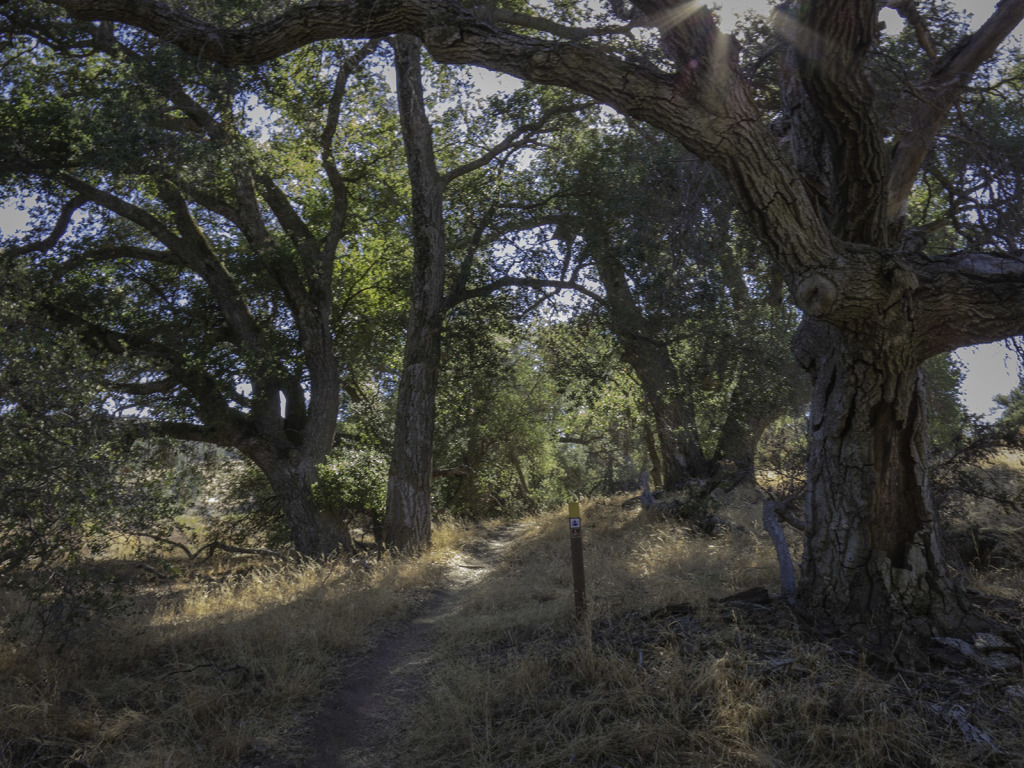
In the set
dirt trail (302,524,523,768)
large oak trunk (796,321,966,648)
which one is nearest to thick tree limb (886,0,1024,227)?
large oak trunk (796,321,966,648)

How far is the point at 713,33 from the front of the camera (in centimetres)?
442

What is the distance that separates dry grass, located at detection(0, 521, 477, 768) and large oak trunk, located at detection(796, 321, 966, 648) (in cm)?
410

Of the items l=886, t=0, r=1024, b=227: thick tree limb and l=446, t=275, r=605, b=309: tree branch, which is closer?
l=886, t=0, r=1024, b=227: thick tree limb

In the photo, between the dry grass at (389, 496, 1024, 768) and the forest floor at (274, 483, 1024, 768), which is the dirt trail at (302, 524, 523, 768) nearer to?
the forest floor at (274, 483, 1024, 768)

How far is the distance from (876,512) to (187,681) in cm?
549

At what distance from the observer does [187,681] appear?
554cm

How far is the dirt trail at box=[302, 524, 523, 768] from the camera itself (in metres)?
4.66

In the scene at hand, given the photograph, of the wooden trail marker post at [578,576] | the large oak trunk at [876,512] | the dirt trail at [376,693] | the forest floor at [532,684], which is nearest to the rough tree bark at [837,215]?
the large oak trunk at [876,512]

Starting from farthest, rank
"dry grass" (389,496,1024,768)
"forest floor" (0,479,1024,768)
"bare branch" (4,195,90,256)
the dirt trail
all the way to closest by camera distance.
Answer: "bare branch" (4,195,90,256) → the dirt trail → "forest floor" (0,479,1024,768) → "dry grass" (389,496,1024,768)

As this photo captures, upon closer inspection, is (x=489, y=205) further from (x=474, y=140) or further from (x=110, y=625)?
(x=110, y=625)

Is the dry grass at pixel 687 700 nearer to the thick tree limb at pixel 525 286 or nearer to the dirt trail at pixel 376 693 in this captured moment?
the dirt trail at pixel 376 693

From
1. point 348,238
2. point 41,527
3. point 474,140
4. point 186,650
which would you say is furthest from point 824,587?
point 348,238

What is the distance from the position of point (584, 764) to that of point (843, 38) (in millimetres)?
4964

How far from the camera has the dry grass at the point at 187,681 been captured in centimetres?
450
